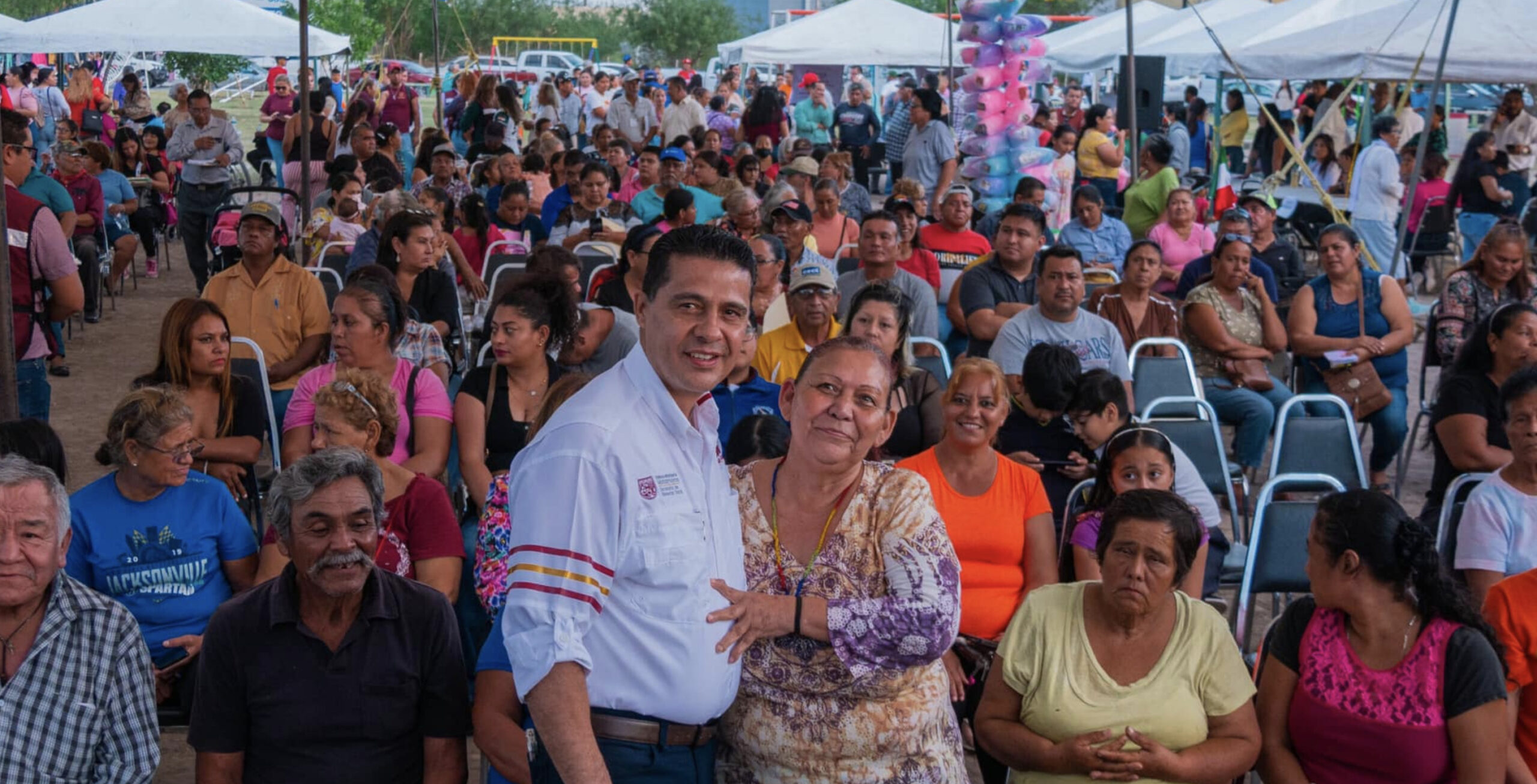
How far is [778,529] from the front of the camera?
8.50ft

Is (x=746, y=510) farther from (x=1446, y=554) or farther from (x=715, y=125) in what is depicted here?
(x=715, y=125)

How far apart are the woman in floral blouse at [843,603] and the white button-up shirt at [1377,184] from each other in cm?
1075

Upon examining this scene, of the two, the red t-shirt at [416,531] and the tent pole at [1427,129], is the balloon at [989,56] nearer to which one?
the tent pole at [1427,129]

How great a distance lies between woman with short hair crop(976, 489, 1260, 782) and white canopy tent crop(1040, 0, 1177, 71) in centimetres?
1460

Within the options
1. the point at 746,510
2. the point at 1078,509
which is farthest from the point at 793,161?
the point at 746,510

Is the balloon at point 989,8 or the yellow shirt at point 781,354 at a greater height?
the balloon at point 989,8

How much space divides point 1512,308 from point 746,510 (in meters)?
3.83

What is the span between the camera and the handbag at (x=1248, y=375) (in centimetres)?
700

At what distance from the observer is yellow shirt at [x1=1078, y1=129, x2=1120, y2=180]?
15.7 m

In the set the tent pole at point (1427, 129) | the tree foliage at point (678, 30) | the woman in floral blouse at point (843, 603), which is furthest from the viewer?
the tree foliage at point (678, 30)

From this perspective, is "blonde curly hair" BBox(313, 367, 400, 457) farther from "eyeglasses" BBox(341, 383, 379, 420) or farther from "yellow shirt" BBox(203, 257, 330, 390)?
"yellow shirt" BBox(203, 257, 330, 390)

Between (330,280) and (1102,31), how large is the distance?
1363 cm

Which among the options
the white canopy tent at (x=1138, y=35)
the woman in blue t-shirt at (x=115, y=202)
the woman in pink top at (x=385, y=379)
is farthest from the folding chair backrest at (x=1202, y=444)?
the white canopy tent at (x=1138, y=35)

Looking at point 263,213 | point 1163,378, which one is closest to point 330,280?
point 263,213
